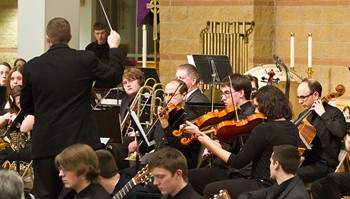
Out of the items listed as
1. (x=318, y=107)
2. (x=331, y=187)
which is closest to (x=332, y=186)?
(x=331, y=187)

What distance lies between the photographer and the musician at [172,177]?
6.33 m

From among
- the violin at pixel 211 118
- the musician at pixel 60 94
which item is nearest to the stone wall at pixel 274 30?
the violin at pixel 211 118

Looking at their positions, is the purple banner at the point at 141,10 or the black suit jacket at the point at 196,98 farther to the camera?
the purple banner at the point at 141,10

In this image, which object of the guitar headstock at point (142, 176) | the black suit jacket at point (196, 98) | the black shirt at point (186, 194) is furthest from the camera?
the black suit jacket at point (196, 98)

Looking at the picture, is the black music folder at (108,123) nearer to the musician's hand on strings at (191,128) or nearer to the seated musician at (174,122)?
the seated musician at (174,122)

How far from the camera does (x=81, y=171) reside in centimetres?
645

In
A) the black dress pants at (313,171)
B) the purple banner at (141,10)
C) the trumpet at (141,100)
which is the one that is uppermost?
the purple banner at (141,10)

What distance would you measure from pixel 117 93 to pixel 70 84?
3581mm

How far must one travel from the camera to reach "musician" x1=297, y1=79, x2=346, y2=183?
8234 millimetres

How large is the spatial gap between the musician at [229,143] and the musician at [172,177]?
1508 millimetres

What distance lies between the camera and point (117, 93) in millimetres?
10727

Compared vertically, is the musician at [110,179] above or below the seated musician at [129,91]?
below

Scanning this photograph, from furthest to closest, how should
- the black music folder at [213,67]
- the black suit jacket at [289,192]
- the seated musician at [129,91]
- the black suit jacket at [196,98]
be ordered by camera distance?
the black music folder at [213,67] < the seated musician at [129,91] < the black suit jacket at [196,98] < the black suit jacket at [289,192]

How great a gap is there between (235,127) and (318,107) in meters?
1.17
